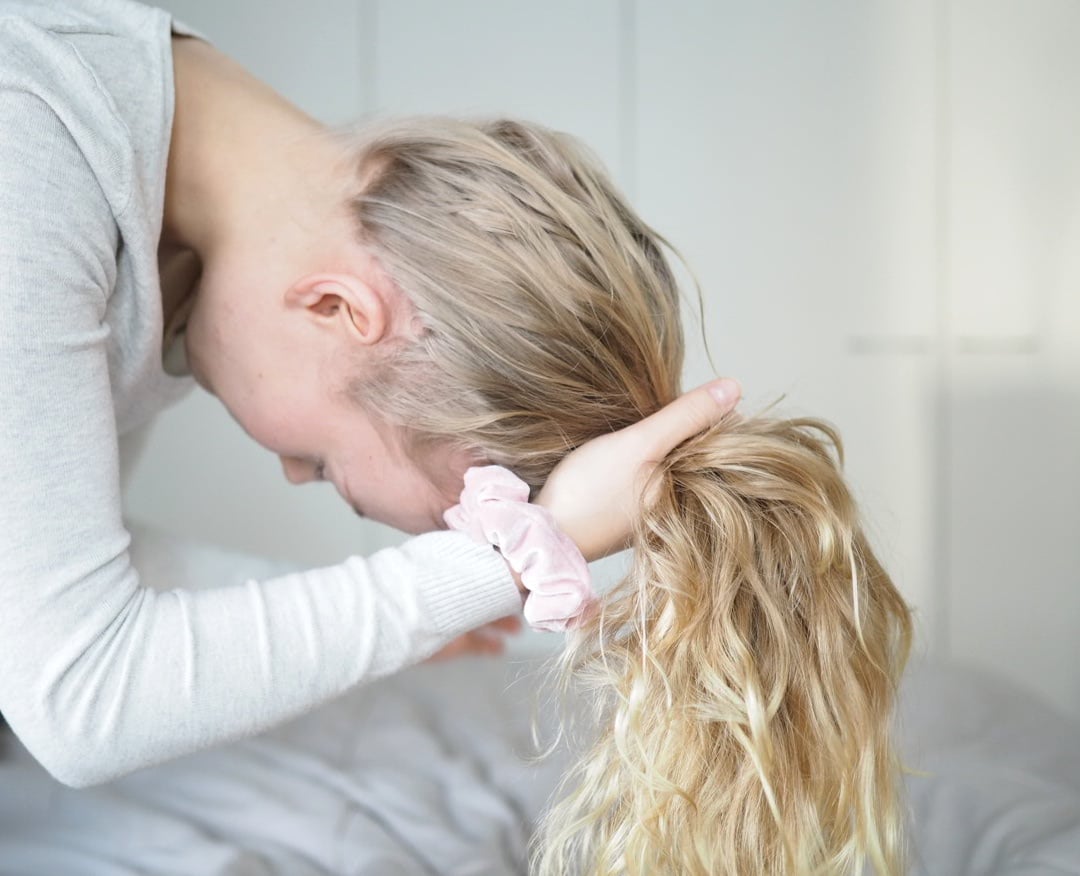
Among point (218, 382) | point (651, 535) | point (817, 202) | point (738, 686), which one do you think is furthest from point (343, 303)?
point (817, 202)

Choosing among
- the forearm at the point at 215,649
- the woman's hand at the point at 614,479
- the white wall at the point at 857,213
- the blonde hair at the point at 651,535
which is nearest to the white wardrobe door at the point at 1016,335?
the white wall at the point at 857,213

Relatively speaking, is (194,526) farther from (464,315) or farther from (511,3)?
(464,315)

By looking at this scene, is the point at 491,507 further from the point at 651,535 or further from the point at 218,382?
the point at 218,382

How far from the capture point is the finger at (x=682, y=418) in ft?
3.02

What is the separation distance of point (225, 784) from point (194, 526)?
166 centimetres

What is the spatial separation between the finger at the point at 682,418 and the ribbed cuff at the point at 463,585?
157 mm

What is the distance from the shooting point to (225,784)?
1137 millimetres

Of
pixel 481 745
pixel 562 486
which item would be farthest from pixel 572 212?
pixel 481 745

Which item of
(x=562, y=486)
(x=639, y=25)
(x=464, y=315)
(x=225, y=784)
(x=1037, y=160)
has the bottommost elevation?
(x=225, y=784)

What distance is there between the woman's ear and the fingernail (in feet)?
0.92

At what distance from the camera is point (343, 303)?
3.17ft

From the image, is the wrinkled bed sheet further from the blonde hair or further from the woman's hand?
the woman's hand

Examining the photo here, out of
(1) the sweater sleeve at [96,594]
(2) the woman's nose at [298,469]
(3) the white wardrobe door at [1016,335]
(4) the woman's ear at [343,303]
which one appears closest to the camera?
(1) the sweater sleeve at [96,594]

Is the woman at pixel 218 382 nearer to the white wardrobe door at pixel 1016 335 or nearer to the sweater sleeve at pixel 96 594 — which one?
the sweater sleeve at pixel 96 594
